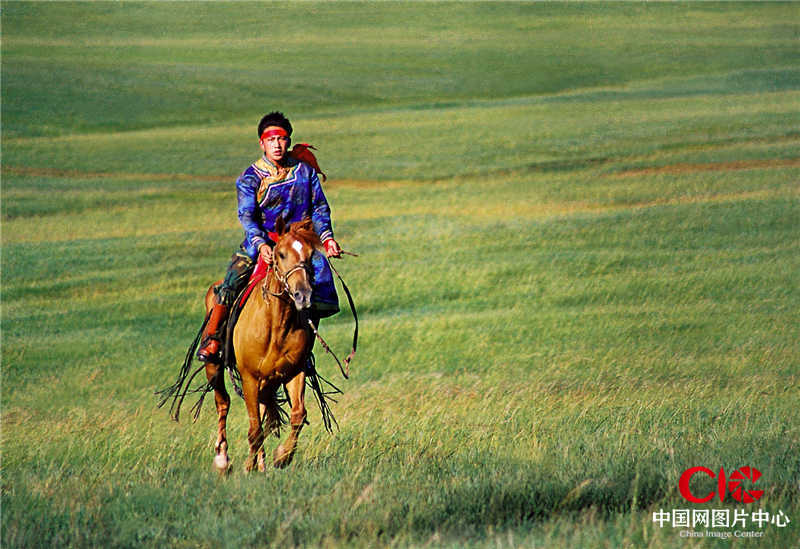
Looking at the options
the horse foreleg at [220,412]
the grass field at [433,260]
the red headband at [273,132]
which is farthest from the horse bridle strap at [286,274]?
the grass field at [433,260]

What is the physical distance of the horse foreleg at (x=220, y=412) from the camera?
8359 mm

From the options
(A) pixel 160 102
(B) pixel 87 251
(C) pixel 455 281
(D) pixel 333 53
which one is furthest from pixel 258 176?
(D) pixel 333 53

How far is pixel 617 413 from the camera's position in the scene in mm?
10359

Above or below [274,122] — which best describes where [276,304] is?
below

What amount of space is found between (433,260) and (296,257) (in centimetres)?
1687

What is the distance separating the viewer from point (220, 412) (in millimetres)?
8969

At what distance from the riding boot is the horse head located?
1014 mm

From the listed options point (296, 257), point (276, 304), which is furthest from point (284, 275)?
point (276, 304)

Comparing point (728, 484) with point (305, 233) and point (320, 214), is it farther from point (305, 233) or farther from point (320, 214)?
point (320, 214)

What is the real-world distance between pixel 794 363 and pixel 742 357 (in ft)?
3.40

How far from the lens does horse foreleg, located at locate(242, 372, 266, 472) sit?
27.2 ft

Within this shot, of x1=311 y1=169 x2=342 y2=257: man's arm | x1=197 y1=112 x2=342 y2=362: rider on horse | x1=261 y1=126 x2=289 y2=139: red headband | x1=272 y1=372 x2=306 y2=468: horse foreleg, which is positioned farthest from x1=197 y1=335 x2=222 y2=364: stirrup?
x1=261 y1=126 x2=289 y2=139: red headband

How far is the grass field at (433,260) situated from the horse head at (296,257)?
134 cm

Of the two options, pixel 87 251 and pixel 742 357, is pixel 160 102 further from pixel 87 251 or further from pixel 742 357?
pixel 742 357
